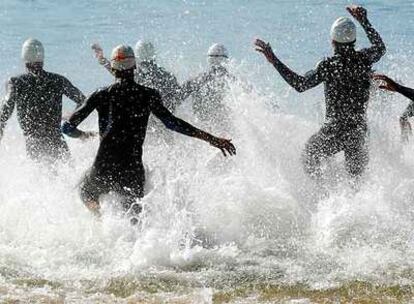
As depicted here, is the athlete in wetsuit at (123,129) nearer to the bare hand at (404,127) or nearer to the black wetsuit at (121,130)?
the black wetsuit at (121,130)

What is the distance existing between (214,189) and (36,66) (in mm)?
2977

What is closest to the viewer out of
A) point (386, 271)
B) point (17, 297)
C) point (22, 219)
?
point (17, 297)

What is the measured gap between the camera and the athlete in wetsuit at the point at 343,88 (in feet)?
32.6

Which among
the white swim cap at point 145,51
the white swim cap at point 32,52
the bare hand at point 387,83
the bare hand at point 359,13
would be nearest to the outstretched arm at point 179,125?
the bare hand at point 387,83

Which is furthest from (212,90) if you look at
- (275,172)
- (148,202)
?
(148,202)

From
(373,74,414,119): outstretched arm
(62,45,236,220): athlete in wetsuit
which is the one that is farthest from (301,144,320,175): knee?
(62,45,236,220): athlete in wetsuit

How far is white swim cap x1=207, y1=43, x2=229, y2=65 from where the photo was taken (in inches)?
491

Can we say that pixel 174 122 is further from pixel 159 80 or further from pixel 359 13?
pixel 159 80

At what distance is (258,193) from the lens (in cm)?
1057

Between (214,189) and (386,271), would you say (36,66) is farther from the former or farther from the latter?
(386,271)

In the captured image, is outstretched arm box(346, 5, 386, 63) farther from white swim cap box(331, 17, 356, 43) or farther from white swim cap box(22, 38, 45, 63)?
white swim cap box(22, 38, 45, 63)

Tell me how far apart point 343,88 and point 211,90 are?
278 cm

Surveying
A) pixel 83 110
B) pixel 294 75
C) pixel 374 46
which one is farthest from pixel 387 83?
pixel 83 110

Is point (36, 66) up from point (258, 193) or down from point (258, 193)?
up
